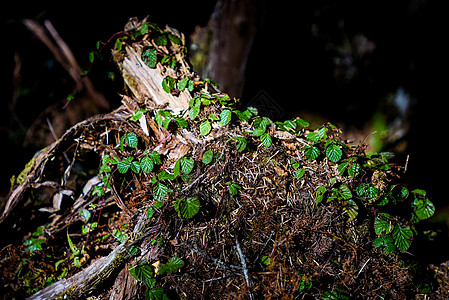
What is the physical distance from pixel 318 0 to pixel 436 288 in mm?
5001

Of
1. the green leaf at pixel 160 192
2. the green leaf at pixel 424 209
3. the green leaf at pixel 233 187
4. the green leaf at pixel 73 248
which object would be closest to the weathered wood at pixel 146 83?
the green leaf at pixel 160 192

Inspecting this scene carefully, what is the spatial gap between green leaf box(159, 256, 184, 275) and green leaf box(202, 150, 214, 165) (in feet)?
2.14

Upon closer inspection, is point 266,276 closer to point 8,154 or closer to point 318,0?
point 8,154

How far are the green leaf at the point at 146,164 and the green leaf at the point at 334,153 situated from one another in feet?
4.28

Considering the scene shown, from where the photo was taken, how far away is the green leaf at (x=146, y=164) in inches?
63.5

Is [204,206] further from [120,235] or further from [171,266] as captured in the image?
[120,235]

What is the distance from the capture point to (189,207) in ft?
4.58

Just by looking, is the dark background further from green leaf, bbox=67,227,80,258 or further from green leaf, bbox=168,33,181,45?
green leaf, bbox=67,227,80,258

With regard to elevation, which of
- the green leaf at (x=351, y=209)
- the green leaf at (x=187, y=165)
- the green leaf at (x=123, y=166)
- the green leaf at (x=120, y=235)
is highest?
the green leaf at (x=123, y=166)

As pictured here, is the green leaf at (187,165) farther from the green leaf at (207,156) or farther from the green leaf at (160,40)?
the green leaf at (160,40)

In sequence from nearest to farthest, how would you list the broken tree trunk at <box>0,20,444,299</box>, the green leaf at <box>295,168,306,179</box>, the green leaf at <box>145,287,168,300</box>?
the green leaf at <box>145,287,168,300</box> < the broken tree trunk at <box>0,20,444,299</box> < the green leaf at <box>295,168,306,179</box>

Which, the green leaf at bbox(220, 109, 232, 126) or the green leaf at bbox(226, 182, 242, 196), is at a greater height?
the green leaf at bbox(220, 109, 232, 126)

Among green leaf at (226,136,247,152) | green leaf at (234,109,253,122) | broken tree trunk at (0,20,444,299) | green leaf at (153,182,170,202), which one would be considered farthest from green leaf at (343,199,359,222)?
green leaf at (153,182,170,202)

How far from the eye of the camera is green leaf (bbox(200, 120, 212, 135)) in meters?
1.62
